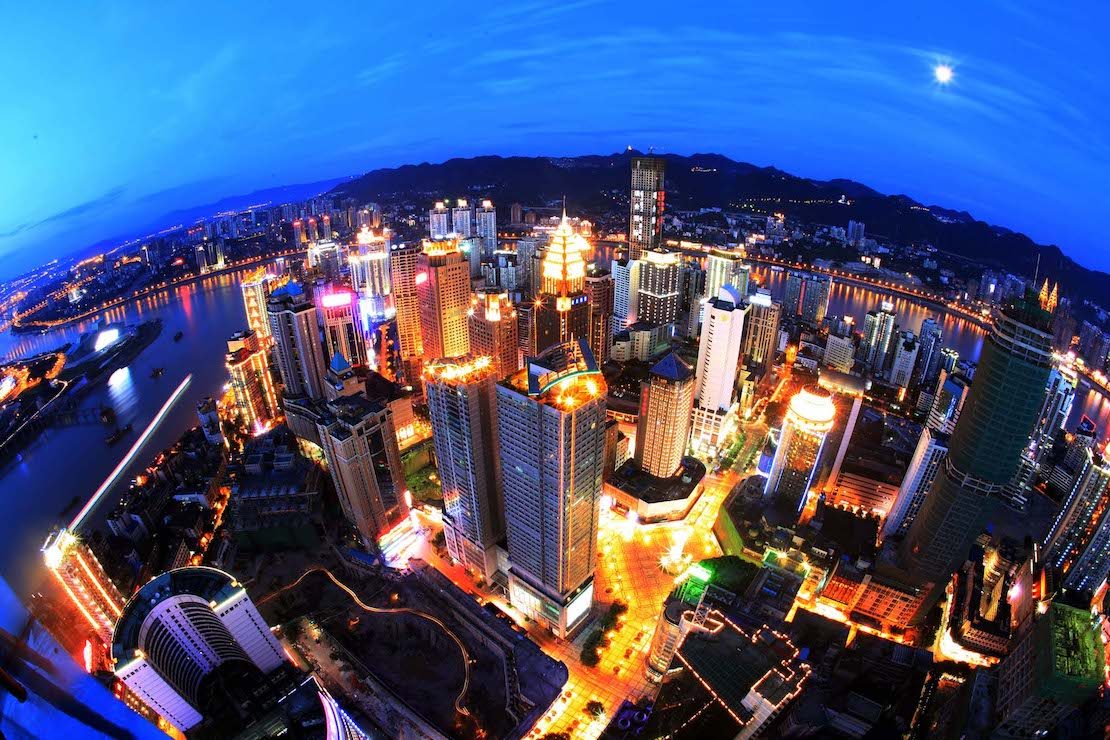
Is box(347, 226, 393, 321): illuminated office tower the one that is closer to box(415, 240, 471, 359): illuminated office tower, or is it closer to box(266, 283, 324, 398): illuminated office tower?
box(415, 240, 471, 359): illuminated office tower

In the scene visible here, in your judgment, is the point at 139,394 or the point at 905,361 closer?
the point at 905,361

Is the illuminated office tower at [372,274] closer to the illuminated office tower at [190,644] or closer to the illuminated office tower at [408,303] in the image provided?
the illuminated office tower at [408,303]

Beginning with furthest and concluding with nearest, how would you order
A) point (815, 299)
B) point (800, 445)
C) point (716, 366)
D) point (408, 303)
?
point (815, 299)
point (408, 303)
point (716, 366)
point (800, 445)

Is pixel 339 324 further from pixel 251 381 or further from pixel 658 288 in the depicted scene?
pixel 658 288

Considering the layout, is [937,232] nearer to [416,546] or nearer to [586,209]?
[586,209]

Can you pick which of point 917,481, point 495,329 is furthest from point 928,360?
point 495,329

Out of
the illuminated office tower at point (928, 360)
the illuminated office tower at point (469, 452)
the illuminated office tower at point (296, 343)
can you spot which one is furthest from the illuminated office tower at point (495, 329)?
the illuminated office tower at point (928, 360)
